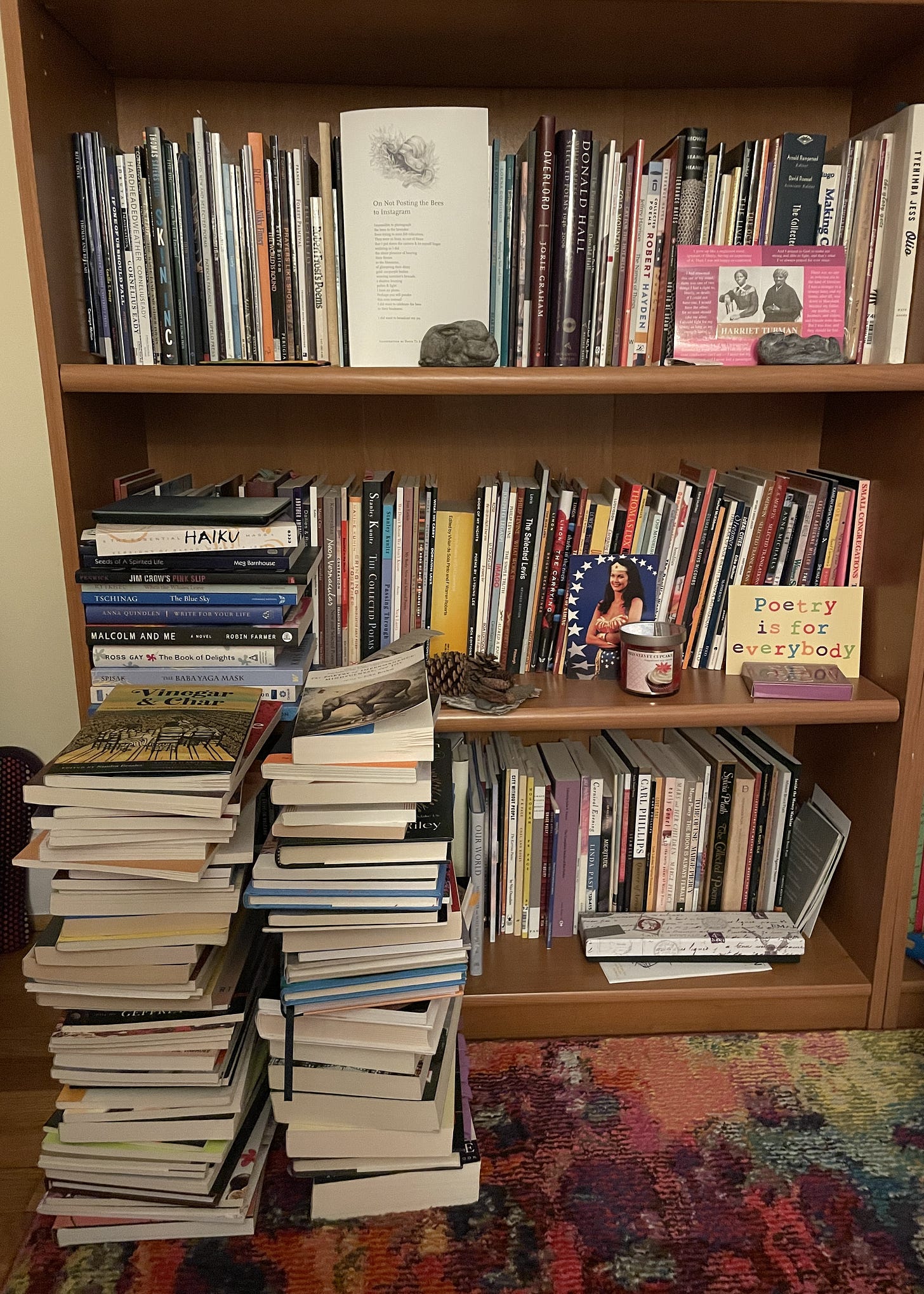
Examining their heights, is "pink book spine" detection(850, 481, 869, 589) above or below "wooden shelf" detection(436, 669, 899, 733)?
above

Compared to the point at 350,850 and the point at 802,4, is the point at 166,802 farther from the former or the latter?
the point at 802,4

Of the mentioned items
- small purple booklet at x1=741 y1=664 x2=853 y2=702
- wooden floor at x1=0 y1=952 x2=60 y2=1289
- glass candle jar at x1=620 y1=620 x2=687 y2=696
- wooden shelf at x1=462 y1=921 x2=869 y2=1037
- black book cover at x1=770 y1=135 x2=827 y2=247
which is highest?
black book cover at x1=770 y1=135 x2=827 y2=247

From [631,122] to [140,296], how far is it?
28.9 inches

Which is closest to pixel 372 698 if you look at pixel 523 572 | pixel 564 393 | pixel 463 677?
pixel 463 677

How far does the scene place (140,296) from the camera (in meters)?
1.15

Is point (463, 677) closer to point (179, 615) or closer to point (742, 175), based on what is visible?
point (179, 615)

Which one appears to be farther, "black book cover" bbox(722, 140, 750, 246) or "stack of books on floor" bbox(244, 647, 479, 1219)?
"black book cover" bbox(722, 140, 750, 246)

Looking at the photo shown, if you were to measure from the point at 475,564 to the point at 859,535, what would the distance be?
0.55m

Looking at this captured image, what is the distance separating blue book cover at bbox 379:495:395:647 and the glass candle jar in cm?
33

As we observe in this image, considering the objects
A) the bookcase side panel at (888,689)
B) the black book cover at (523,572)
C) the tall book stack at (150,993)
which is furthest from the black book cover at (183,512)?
the bookcase side panel at (888,689)

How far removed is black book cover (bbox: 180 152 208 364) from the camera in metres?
1.12

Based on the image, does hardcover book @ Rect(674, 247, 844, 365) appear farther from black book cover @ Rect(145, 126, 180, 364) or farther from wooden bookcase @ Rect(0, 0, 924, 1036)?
black book cover @ Rect(145, 126, 180, 364)

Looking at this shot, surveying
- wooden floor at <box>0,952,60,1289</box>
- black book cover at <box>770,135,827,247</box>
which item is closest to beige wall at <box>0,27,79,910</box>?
wooden floor at <box>0,952,60,1289</box>

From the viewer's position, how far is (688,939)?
4.42 ft
